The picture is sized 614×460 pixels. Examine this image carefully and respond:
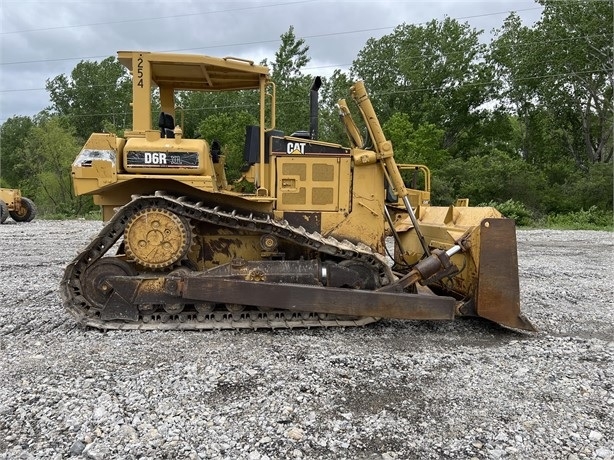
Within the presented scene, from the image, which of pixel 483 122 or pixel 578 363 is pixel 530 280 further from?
pixel 483 122

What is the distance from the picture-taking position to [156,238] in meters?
5.09

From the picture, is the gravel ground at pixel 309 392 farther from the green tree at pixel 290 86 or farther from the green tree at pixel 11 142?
the green tree at pixel 11 142

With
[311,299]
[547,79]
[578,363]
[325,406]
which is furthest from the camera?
[547,79]

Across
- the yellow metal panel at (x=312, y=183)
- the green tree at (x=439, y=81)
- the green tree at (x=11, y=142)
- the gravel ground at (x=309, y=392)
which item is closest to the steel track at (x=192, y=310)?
the gravel ground at (x=309, y=392)

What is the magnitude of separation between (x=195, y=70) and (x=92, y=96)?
166ft

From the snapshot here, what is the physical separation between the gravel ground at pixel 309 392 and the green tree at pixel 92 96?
43.0 metres

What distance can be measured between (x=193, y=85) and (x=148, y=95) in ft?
3.92

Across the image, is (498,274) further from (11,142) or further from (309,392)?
(11,142)

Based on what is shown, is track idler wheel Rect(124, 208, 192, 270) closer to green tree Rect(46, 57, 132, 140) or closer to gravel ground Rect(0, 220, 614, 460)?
gravel ground Rect(0, 220, 614, 460)

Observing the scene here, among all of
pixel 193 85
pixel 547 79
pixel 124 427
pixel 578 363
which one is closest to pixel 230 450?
pixel 124 427

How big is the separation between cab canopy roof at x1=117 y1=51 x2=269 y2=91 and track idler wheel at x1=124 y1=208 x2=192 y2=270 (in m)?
1.66

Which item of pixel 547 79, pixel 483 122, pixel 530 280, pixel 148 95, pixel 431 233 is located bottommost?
pixel 530 280

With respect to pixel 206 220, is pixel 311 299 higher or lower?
lower

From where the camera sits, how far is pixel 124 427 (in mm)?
3164
